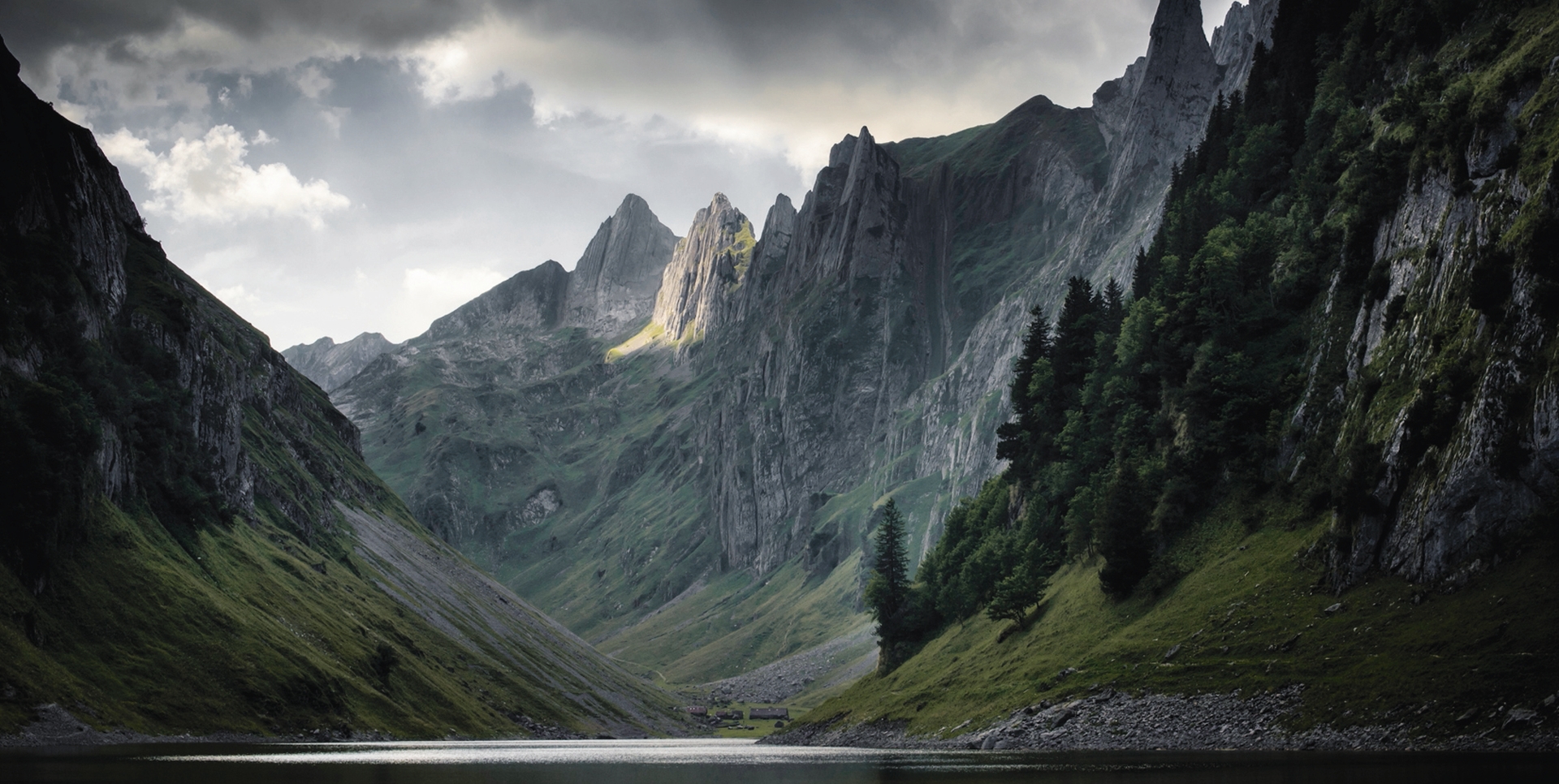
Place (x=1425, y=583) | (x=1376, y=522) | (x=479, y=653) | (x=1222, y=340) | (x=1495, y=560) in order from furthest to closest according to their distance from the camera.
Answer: (x=479, y=653)
(x=1222, y=340)
(x=1376, y=522)
(x=1425, y=583)
(x=1495, y=560)

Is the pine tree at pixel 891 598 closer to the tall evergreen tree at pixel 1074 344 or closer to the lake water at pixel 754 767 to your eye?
the tall evergreen tree at pixel 1074 344

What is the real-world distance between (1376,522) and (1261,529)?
17.5 meters

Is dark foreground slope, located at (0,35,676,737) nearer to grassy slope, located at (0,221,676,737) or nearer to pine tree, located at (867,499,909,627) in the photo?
grassy slope, located at (0,221,676,737)

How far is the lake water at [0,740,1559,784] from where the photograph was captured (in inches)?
1764

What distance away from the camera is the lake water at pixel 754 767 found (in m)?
44.8

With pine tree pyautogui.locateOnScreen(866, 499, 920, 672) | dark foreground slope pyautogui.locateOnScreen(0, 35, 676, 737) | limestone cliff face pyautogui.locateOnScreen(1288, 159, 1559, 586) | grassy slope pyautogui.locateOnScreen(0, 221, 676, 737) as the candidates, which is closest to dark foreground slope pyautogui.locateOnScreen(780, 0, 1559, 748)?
limestone cliff face pyautogui.locateOnScreen(1288, 159, 1559, 586)

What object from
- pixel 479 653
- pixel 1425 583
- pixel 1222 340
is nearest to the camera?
pixel 1425 583

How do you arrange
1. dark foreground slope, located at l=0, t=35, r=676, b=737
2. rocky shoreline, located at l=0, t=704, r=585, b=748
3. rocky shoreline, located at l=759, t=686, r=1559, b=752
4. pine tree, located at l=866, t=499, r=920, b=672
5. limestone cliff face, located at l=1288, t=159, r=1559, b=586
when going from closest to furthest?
1. rocky shoreline, located at l=759, t=686, r=1559, b=752
2. limestone cliff face, located at l=1288, t=159, r=1559, b=586
3. rocky shoreline, located at l=0, t=704, r=585, b=748
4. dark foreground slope, located at l=0, t=35, r=676, b=737
5. pine tree, located at l=866, t=499, r=920, b=672

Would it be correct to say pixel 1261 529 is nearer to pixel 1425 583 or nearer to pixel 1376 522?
pixel 1376 522

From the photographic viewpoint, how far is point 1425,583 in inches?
2506

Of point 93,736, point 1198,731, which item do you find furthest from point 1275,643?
point 93,736

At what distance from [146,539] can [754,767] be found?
94.9 m

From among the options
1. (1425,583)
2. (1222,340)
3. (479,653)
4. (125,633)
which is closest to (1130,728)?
(1425,583)

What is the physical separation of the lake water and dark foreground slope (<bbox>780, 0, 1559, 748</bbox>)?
6.30 metres
